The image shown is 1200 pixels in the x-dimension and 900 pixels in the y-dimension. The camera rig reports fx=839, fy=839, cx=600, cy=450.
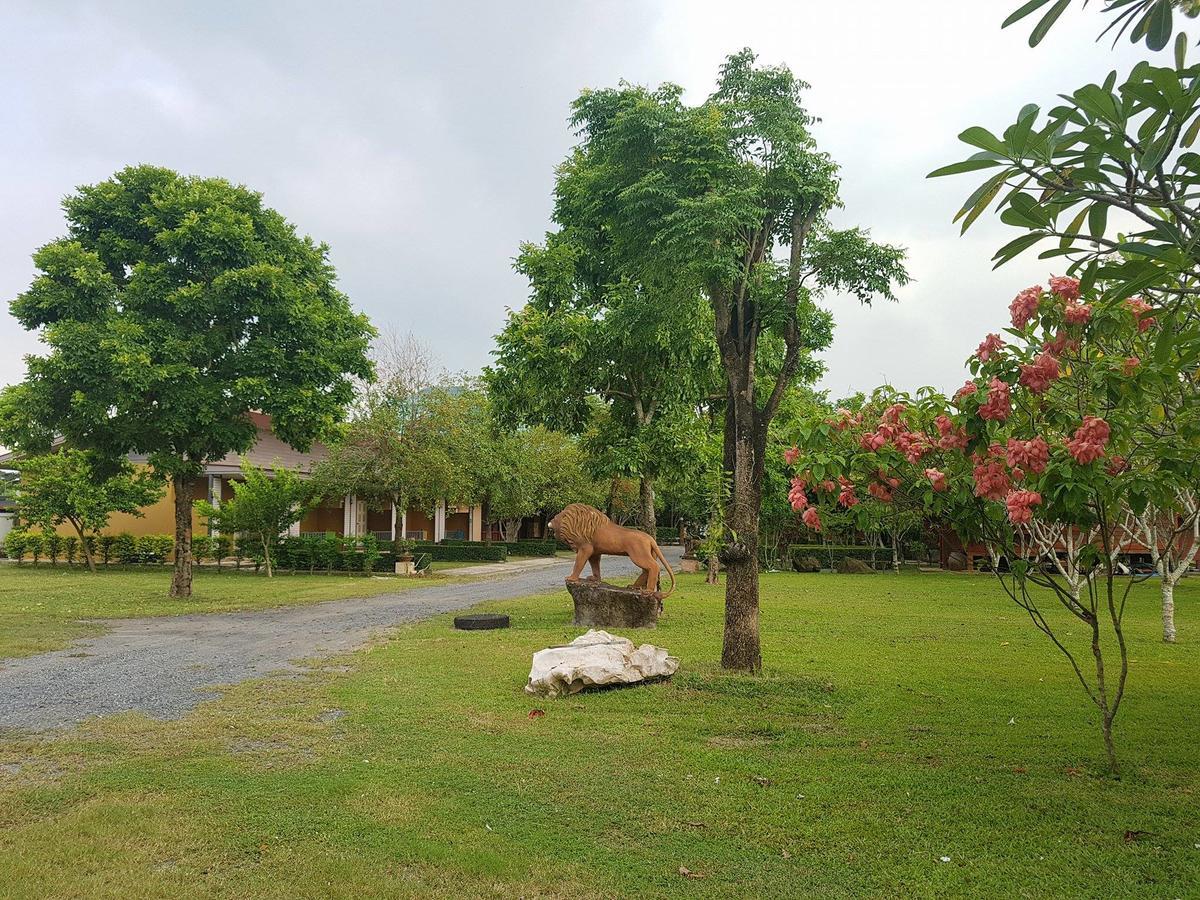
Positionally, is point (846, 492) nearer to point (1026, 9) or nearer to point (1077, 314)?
point (1077, 314)

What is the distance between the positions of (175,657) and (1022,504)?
9.27 m

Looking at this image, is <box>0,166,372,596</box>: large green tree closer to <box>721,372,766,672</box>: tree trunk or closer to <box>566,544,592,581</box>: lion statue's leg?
<box>566,544,592,581</box>: lion statue's leg

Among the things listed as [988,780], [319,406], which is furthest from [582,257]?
[988,780]

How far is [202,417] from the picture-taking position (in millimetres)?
15422

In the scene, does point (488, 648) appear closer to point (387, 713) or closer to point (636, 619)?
point (636, 619)

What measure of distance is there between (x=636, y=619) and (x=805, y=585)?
1096 centimetres

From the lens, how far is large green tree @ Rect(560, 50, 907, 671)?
26.5ft

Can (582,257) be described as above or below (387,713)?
above

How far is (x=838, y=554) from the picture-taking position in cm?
3055

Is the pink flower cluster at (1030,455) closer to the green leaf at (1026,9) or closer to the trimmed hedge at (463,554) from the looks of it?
the green leaf at (1026,9)

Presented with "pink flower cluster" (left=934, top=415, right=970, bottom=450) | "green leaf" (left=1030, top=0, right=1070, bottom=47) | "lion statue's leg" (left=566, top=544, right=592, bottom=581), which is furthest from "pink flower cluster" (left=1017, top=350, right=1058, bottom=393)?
"lion statue's leg" (left=566, top=544, right=592, bottom=581)

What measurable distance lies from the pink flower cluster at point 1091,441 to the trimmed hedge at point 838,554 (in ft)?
88.3

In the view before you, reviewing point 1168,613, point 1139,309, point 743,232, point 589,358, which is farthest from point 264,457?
point 1139,309

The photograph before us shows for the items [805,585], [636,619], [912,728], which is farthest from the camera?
[805,585]
